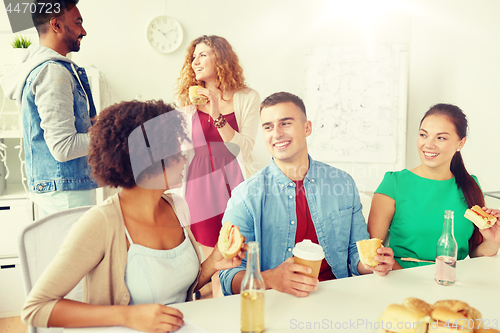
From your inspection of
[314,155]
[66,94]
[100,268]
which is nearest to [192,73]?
[66,94]

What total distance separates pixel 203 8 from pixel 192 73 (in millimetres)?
1083

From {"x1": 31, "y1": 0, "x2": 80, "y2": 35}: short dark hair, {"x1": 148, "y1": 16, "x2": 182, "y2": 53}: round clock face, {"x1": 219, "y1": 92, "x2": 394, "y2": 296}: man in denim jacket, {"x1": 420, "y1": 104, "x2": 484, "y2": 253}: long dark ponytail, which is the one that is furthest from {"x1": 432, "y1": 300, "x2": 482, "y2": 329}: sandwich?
{"x1": 148, "y1": 16, "x2": 182, "y2": 53}: round clock face

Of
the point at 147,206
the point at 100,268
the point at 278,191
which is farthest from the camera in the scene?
the point at 278,191

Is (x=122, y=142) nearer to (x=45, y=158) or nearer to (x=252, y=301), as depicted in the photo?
(x=252, y=301)

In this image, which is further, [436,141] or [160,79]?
[160,79]

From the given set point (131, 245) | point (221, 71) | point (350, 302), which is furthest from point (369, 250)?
point (221, 71)

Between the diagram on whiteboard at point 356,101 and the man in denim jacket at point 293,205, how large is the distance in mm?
1555

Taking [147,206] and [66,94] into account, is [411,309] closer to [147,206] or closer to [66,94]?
[147,206]

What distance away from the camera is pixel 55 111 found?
1361 millimetres

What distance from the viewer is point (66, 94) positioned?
1394mm

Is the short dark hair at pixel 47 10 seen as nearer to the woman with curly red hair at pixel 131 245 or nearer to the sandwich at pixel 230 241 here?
the woman with curly red hair at pixel 131 245

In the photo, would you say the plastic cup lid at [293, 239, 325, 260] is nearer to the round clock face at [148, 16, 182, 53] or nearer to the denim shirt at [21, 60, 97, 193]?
the denim shirt at [21, 60, 97, 193]

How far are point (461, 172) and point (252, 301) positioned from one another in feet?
3.77

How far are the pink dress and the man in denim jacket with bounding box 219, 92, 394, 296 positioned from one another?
21.0 inches
